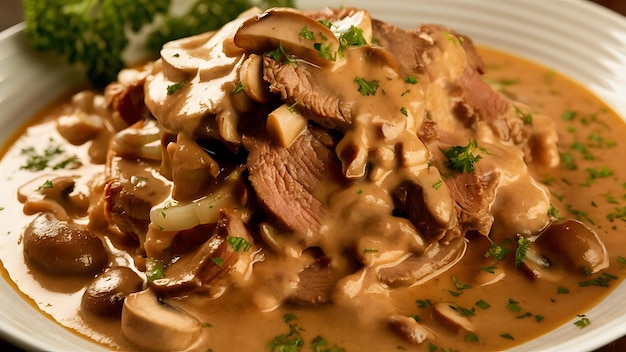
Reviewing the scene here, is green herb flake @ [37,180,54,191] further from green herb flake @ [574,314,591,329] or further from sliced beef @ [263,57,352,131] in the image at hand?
green herb flake @ [574,314,591,329]

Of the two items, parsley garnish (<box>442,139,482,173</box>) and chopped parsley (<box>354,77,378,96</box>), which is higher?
chopped parsley (<box>354,77,378,96</box>)

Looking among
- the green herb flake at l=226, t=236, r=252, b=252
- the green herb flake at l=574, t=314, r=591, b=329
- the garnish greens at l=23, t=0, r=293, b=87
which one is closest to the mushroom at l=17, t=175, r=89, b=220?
the green herb flake at l=226, t=236, r=252, b=252

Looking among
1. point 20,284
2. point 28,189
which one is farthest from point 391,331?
point 28,189

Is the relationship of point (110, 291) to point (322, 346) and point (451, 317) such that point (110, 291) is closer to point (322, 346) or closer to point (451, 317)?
point (322, 346)

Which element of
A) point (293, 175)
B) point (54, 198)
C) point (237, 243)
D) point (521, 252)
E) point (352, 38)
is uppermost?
point (352, 38)

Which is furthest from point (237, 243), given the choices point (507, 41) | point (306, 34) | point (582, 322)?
point (507, 41)
